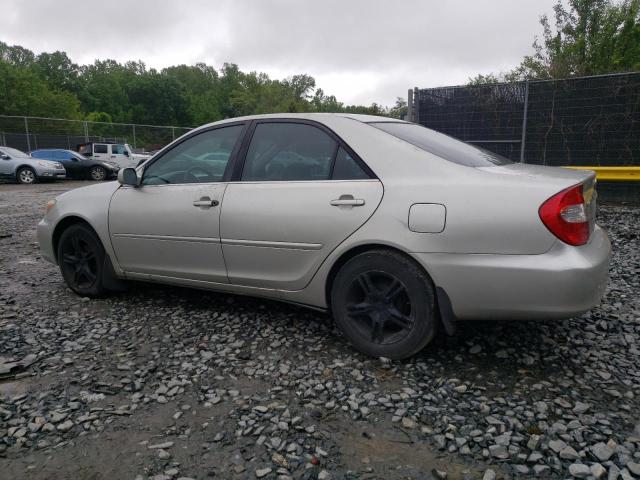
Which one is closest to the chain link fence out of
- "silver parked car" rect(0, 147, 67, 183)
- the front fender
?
"silver parked car" rect(0, 147, 67, 183)

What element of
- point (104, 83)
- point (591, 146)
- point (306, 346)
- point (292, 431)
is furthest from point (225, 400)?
point (104, 83)

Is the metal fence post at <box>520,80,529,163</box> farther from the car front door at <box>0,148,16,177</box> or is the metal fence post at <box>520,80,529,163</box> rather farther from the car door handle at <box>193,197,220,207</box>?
the car front door at <box>0,148,16,177</box>

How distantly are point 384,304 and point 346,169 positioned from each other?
90 cm

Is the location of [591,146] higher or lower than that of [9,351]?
higher

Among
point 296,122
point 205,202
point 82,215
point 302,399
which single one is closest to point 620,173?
point 296,122

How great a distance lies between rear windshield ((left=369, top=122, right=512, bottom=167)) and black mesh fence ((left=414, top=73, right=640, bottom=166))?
655 cm

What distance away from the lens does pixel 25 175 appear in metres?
18.9

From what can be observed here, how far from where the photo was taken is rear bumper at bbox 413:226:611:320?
8.38 feet

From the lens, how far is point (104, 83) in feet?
234

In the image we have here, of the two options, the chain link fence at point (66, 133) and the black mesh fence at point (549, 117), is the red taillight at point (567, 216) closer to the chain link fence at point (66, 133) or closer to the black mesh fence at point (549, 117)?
the black mesh fence at point (549, 117)

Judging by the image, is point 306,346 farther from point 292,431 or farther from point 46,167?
point 46,167

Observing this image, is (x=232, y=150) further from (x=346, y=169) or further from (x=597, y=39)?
(x=597, y=39)

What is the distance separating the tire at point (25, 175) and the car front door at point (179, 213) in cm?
1754

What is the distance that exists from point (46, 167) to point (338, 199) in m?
19.4
